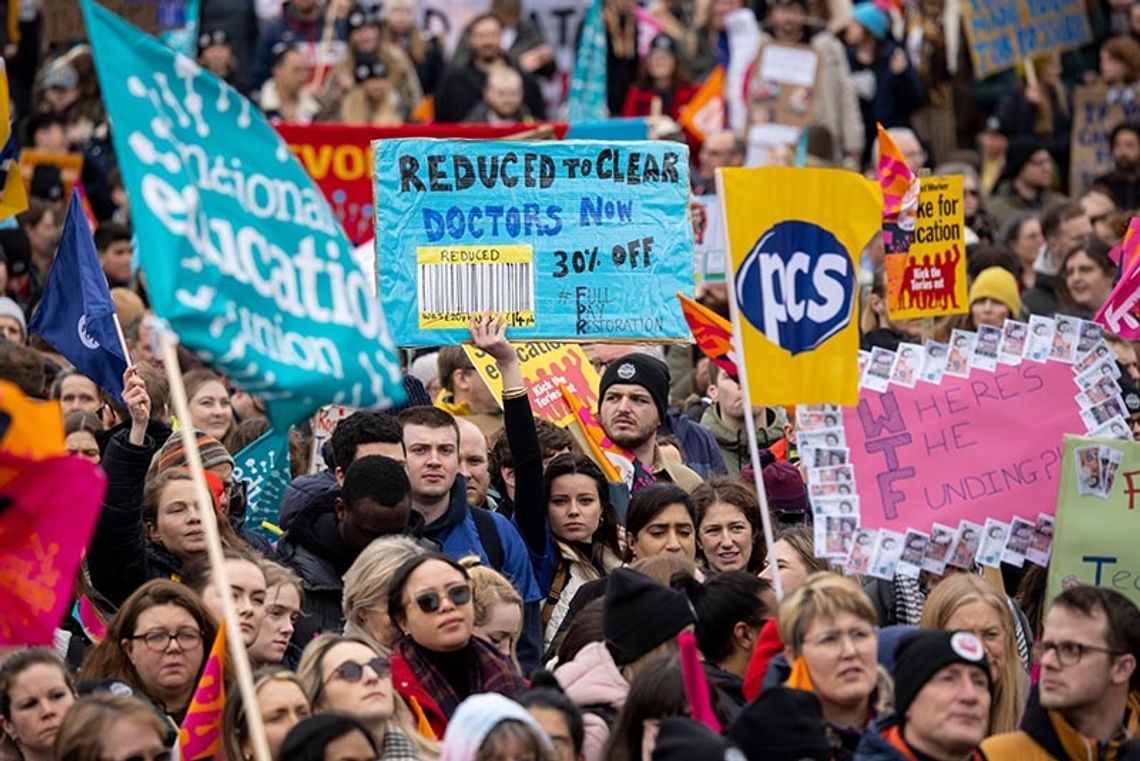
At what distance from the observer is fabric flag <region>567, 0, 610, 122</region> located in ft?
67.9

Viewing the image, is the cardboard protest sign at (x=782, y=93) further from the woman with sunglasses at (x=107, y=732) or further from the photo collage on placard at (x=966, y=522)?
the woman with sunglasses at (x=107, y=732)

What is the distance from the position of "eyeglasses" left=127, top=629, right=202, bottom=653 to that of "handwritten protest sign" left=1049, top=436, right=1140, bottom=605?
2985 mm

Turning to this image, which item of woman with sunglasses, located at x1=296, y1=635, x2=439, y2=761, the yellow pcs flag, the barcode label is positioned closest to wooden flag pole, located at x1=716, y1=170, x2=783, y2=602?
the yellow pcs flag

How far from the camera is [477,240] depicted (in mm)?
11070

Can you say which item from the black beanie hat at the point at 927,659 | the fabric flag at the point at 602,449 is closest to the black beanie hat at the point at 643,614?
the black beanie hat at the point at 927,659

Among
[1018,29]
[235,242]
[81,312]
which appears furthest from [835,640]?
[1018,29]

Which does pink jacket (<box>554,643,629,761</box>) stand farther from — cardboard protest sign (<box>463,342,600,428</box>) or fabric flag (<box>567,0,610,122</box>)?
fabric flag (<box>567,0,610,122</box>)

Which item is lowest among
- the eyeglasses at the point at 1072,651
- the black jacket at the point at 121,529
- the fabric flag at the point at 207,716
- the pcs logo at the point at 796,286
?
the fabric flag at the point at 207,716

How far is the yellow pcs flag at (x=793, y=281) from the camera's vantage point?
926cm

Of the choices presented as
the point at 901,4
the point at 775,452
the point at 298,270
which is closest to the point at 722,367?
the point at 775,452

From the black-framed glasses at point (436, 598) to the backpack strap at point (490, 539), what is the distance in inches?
59.1

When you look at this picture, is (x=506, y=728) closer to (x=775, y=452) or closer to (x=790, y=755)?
(x=790, y=755)

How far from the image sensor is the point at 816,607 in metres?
8.12

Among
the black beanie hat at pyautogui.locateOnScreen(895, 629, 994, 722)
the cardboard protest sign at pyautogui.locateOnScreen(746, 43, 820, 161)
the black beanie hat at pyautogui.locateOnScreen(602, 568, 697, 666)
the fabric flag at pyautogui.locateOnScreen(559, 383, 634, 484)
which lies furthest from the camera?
the cardboard protest sign at pyautogui.locateOnScreen(746, 43, 820, 161)
